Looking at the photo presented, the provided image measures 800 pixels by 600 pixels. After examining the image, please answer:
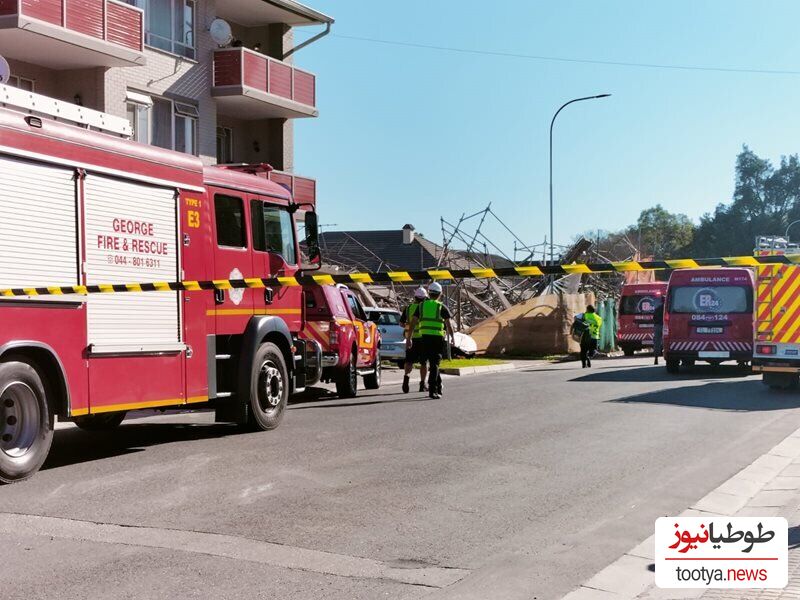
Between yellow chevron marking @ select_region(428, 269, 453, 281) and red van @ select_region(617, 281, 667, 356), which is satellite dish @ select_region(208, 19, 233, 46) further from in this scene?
yellow chevron marking @ select_region(428, 269, 453, 281)

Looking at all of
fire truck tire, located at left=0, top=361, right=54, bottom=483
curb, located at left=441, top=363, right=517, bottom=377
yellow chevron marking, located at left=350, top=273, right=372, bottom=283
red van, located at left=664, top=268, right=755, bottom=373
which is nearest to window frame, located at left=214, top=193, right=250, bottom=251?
yellow chevron marking, located at left=350, top=273, right=372, bottom=283

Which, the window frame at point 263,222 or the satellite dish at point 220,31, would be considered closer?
the window frame at point 263,222

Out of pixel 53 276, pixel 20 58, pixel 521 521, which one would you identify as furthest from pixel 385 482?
pixel 20 58

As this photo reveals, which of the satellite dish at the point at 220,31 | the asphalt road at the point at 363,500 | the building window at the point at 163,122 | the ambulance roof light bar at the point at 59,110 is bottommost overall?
the asphalt road at the point at 363,500

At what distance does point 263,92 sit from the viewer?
29.0 metres

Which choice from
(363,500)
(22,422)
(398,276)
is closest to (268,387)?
(398,276)

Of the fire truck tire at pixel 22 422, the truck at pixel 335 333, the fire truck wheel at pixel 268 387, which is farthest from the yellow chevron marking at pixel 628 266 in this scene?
the truck at pixel 335 333

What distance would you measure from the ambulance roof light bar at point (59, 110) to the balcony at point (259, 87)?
18.2 m

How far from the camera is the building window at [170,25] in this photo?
26.2 m

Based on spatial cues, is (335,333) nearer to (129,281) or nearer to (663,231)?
(129,281)

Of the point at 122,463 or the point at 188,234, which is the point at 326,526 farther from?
the point at 188,234

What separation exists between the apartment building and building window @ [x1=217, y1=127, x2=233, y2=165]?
29 mm

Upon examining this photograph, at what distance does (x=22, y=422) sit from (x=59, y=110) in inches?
Result: 106

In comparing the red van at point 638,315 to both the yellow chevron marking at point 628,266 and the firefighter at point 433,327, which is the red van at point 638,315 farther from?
the yellow chevron marking at point 628,266
